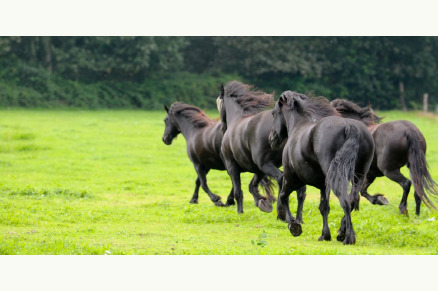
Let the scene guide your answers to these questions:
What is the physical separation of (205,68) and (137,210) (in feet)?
112

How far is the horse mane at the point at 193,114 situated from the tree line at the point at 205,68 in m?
24.4

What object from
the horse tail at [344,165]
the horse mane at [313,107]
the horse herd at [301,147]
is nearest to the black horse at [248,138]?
the horse herd at [301,147]

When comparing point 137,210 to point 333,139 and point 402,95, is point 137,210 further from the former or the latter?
A: point 402,95

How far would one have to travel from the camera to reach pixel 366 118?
42.3 feet

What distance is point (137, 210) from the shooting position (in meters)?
12.9

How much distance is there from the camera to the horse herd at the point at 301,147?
8.41 m

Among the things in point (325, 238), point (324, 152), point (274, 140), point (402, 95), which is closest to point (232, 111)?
point (274, 140)

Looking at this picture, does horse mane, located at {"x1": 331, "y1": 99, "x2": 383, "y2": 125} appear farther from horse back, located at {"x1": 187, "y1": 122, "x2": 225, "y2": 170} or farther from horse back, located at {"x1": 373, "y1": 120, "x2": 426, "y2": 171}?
horse back, located at {"x1": 187, "y1": 122, "x2": 225, "y2": 170}

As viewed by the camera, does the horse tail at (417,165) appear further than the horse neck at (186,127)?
No

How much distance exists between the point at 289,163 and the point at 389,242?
174 cm

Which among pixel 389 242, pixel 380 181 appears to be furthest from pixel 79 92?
pixel 389 242

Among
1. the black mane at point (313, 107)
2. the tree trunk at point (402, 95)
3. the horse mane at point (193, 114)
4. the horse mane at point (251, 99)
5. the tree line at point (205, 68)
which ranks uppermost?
the black mane at point (313, 107)

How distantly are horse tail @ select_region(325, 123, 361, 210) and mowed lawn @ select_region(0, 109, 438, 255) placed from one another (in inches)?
30.3

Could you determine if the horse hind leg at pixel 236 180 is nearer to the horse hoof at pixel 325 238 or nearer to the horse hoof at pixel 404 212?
the horse hoof at pixel 404 212
